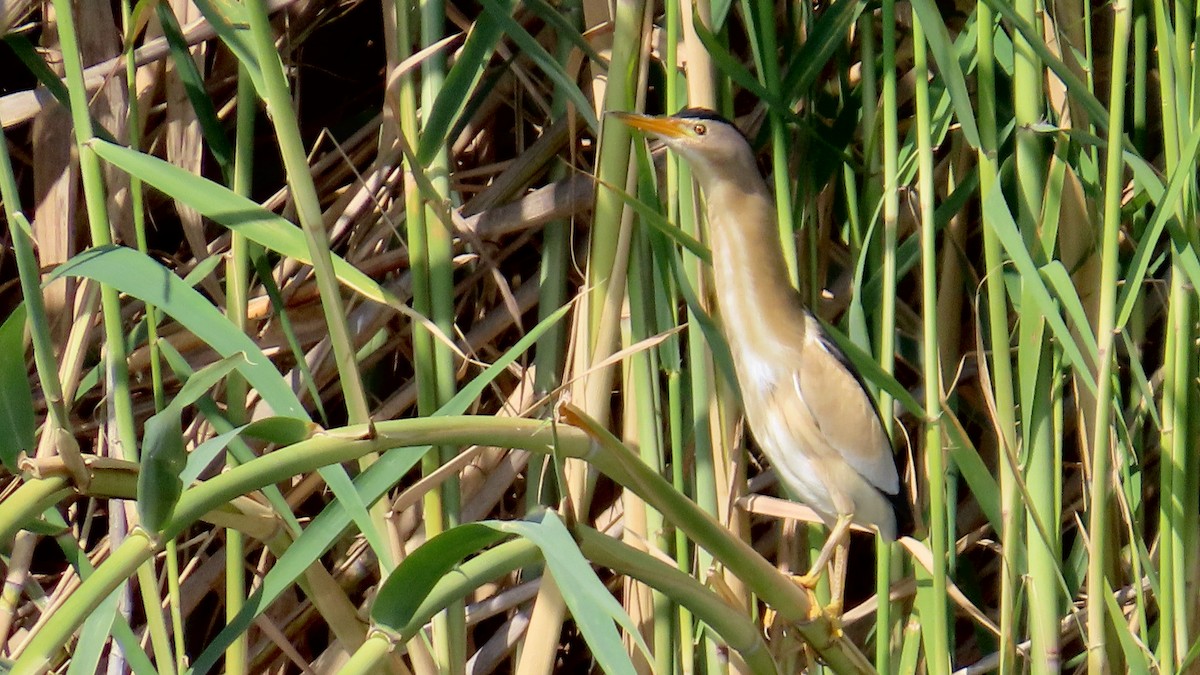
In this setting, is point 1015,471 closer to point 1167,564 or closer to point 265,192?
point 1167,564

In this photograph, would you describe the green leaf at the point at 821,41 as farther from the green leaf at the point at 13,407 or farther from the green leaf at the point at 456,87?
the green leaf at the point at 13,407

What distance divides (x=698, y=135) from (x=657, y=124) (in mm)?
49

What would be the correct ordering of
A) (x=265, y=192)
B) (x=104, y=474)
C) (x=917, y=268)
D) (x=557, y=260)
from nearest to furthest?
1. (x=104, y=474)
2. (x=557, y=260)
3. (x=917, y=268)
4. (x=265, y=192)

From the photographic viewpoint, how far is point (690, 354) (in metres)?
1.02

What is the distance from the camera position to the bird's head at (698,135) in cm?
96

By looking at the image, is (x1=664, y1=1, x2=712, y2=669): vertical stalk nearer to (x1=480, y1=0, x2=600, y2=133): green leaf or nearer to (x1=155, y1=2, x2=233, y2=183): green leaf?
(x1=480, y1=0, x2=600, y2=133): green leaf

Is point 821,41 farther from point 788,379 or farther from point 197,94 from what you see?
point 197,94

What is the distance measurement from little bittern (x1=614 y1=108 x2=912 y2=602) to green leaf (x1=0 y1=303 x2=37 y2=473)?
64 cm

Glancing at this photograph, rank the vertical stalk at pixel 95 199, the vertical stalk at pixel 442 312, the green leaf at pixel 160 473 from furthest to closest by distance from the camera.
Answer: the vertical stalk at pixel 442 312, the vertical stalk at pixel 95 199, the green leaf at pixel 160 473

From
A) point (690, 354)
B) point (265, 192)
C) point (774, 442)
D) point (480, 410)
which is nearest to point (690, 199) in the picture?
point (690, 354)

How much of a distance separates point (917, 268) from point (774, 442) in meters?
0.26

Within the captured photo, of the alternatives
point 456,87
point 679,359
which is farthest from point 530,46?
point 679,359

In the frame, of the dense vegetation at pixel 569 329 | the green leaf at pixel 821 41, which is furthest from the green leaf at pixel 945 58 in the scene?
the green leaf at pixel 821 41

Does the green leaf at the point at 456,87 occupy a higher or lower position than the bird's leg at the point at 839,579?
higher
